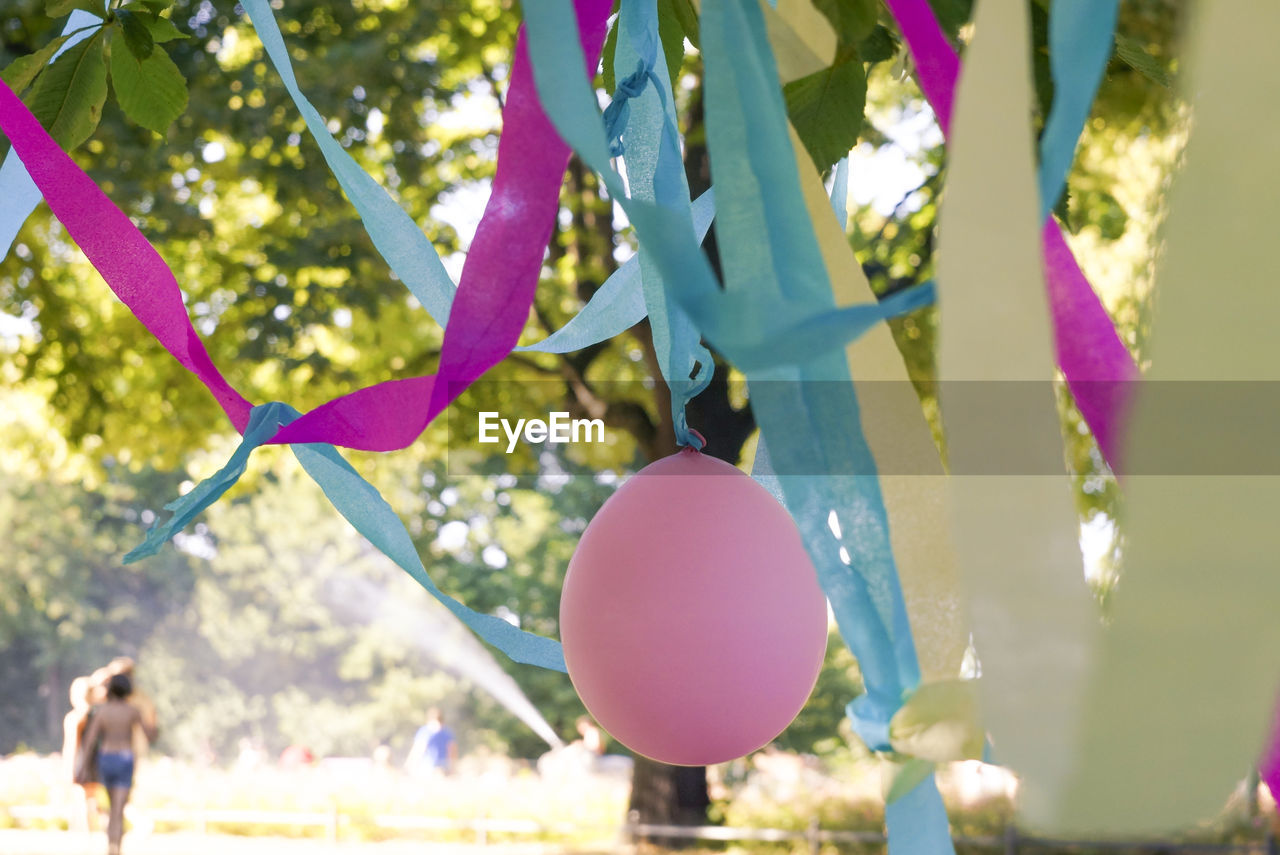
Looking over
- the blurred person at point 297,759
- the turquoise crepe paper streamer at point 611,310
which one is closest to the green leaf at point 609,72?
the turquoise crepe paper streamer at point 611,310

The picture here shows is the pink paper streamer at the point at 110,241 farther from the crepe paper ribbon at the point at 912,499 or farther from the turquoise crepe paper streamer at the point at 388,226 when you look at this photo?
the crepe paper ribbon at the point at 912,499

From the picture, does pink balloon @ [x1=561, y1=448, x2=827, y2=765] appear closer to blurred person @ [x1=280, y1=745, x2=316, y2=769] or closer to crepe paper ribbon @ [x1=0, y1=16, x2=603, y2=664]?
crepe paper ribbon @ [x1=0, y1=16, x2=603, y2=664]

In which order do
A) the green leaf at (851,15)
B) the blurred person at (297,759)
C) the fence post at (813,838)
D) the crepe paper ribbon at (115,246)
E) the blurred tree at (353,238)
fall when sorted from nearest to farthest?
1. the green leaf at (851,15)
2. the crepe paper ribbon at (115,246)
3. the blurred tree at (353,238)
4. the fence post at (813,838)
5. the blurred person at (297,759)

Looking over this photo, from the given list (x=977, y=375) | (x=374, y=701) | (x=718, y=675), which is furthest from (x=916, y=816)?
(x=374, y=701)

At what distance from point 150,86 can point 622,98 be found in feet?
2.51

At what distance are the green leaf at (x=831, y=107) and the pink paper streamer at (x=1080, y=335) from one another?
17 centimetres

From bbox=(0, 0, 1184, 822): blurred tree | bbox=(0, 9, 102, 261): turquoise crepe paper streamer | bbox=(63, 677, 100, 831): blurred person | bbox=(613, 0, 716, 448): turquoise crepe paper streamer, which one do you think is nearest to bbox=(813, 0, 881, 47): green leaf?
bbox=(613, 0, 716, 448): turquoise crepe paper streamer

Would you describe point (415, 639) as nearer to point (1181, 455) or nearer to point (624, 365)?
point (624, 365)

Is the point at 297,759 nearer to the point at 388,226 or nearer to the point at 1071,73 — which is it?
the point at 388,226

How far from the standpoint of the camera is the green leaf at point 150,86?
5.19 feet

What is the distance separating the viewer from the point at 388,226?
4.18 feet

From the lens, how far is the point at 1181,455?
597 millimetres

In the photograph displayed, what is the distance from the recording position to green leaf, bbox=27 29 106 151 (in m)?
1.52

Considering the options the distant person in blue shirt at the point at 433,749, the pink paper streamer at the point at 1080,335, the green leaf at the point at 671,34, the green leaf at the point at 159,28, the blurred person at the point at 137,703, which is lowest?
the pink paper streamer at the point at 1080,335
